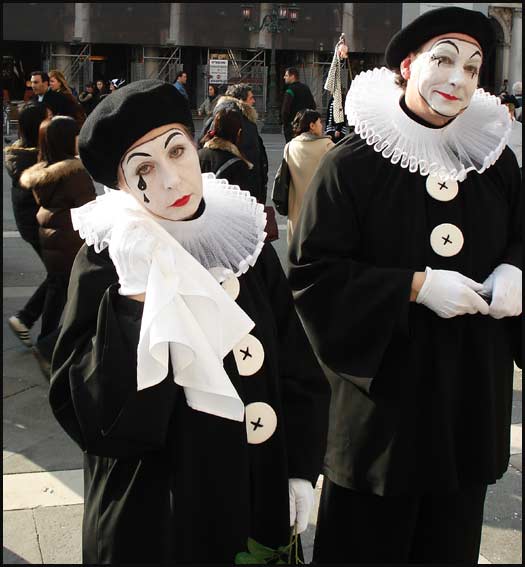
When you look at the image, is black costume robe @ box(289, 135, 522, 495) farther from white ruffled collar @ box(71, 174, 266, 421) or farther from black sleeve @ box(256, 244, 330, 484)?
white ruffled collar @ box(71, 174, 266, 421)

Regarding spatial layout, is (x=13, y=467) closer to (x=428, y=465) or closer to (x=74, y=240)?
(x=74, y=240)

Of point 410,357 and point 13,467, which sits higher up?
point 410,357

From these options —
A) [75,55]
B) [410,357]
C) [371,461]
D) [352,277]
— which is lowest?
[371,461]

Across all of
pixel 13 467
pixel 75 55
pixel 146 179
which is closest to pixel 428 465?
pixel 146 179

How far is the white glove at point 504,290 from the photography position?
7.95ft

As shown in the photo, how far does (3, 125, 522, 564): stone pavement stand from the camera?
129 inches

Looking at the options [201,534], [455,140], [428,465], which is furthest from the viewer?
[455,140]

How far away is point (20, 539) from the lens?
3303 mm

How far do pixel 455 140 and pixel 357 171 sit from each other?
0.35m

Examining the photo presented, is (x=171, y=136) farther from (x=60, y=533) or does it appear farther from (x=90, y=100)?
(x=90, y=100)

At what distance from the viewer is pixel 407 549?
2.53 metres

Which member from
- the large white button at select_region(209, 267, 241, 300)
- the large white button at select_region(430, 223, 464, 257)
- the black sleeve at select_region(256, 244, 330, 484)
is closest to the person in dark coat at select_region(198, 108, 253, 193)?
the large white button at select_region(430, 223, 464, 257)

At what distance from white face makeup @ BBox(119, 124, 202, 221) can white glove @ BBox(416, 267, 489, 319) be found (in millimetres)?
776

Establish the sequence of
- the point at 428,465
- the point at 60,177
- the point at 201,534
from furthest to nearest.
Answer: the point at 60,177 → the point at 428,465 → the point at 201,534
